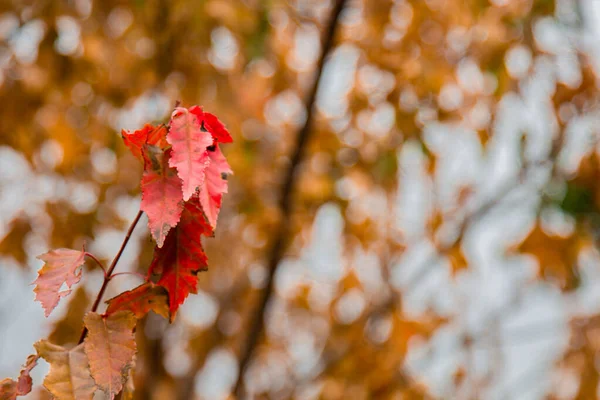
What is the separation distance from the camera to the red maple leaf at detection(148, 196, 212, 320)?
548mm

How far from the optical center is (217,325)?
2297 millimetres

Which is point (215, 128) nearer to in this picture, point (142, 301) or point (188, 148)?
point (188, 148)

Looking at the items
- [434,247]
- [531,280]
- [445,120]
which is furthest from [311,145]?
[531,280]

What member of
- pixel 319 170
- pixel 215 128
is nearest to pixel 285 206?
pixel 319 170

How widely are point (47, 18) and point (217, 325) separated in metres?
1.26

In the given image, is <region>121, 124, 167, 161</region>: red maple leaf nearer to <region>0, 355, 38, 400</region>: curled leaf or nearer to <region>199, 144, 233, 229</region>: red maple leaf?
<region>199, 144, 233, 229</region>: red maple leaf

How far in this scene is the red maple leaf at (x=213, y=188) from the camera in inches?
20.2

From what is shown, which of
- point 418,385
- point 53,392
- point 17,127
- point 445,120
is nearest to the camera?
point 53,392

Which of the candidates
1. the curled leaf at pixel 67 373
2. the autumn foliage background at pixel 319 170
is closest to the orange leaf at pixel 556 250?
the autumn foliage background at pixel 319 170

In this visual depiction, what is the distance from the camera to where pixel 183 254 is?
550 mm

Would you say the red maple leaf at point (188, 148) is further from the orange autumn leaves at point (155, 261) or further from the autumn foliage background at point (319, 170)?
the autumn foliage background at point (319, 170)

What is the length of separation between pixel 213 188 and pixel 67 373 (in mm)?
193

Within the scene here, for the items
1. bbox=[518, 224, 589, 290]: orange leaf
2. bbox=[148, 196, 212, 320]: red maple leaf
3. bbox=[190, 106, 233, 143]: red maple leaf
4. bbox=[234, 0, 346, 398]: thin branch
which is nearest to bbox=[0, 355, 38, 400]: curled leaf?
bbox=[148, 196, 212, 320]: red maple leaf

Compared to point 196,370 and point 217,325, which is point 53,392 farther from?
point 217,325
